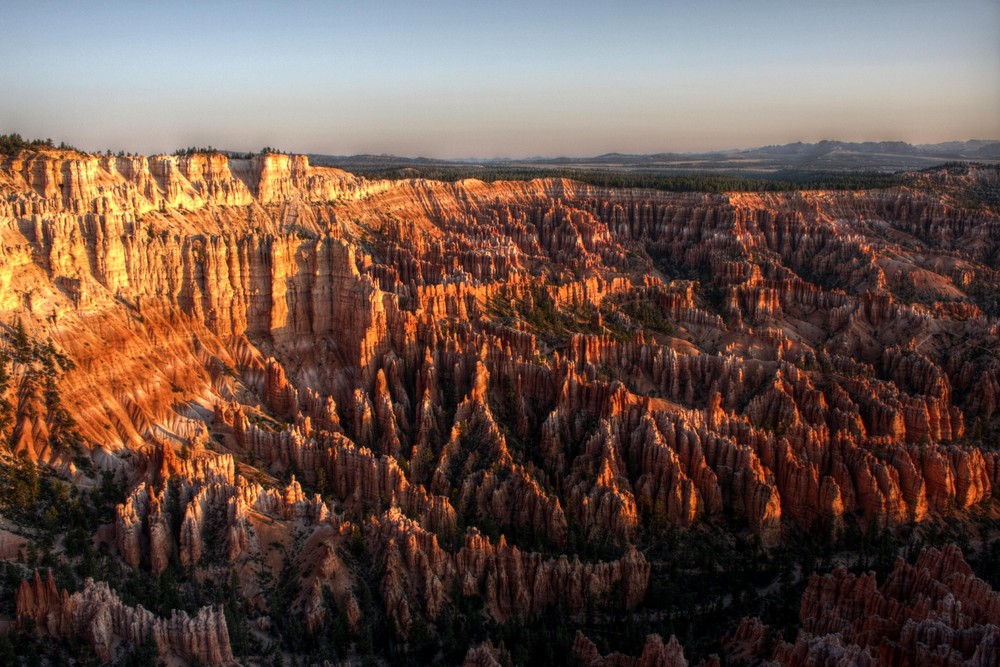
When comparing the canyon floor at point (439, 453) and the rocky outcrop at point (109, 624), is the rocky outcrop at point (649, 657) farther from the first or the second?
the rocky outcrop at point (109, 624)

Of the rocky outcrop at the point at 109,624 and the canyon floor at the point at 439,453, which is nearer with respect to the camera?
the rocky outcrop at the point at 109,624

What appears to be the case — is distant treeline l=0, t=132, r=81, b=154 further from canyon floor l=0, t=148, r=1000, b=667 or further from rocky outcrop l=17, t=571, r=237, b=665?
rocky outcrop l=17, t=571, r=237, b=665

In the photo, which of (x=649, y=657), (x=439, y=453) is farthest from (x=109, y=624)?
(x=439, y=453)

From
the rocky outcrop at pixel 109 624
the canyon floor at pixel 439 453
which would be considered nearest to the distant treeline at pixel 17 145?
the canyon floor at pixel 439 453

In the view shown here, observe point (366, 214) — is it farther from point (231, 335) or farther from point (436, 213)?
point (231, 335)

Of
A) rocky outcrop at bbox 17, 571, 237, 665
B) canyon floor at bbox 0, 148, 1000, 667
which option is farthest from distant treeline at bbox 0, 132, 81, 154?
rocky outcrop at bbox 17, 571, 237, 665

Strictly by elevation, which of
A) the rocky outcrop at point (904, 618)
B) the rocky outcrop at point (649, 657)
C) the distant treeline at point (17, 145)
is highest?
the distant treeline at point (17, 145)

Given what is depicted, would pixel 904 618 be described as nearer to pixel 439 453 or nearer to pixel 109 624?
pixel 439 453
